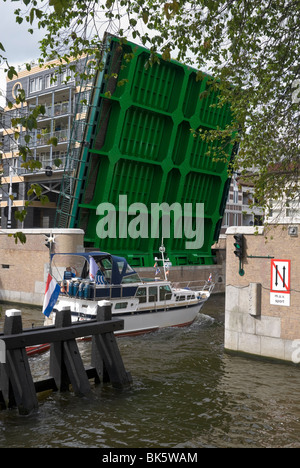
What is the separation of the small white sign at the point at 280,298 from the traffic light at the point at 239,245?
1.46 meters

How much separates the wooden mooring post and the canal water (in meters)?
0.25

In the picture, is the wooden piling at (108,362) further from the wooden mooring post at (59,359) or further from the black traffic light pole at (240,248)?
the black traffic light pole at (240,248)

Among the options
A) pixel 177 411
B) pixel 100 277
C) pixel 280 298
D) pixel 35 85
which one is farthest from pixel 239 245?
pixel 35 85

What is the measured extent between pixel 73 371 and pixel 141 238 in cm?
1685

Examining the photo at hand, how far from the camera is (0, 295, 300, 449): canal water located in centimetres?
874

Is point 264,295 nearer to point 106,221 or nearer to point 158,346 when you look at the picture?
point 158,346

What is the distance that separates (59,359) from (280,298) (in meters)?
6.27

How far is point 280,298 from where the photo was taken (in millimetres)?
13609

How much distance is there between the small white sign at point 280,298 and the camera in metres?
13.4

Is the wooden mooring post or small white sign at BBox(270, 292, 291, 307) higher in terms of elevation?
small white sign at BBox(270, 292, 291, 307)

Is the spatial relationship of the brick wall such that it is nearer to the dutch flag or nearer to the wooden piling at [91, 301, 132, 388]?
the dutch flag

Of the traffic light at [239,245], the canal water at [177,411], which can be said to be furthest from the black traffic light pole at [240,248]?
the canal water at [177,411]

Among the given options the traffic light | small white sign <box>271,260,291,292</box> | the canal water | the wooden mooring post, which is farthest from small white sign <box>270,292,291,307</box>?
the wooden mooring post

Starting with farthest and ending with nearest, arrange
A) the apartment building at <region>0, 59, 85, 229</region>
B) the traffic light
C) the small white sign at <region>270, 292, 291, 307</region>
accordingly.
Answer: the apartment building at <region>0, 59, 85, 229</region> < the traffic light < the small white sign at <region>270, 292, 291, 307</region>
